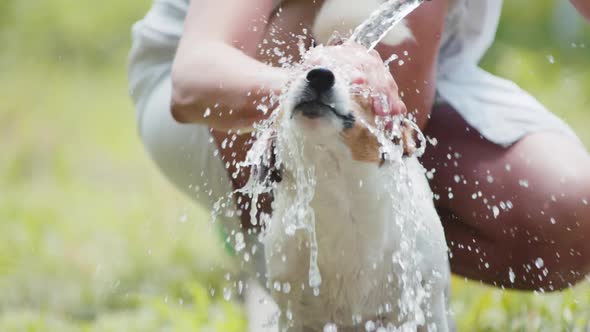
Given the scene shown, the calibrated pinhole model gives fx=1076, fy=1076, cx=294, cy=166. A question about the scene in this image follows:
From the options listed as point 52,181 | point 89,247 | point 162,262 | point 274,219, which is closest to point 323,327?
point 274,219

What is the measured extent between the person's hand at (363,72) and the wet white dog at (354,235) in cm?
1

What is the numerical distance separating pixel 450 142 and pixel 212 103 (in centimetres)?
72

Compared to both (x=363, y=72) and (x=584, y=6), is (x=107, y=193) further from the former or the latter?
(x=363, y=72)

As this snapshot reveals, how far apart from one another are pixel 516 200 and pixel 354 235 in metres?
0.67

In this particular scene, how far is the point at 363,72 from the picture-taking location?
1612mm

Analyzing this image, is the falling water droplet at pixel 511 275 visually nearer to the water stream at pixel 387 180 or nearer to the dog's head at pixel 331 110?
the water stream at pixel 387 180

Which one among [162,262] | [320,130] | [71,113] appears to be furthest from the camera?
[71,113]

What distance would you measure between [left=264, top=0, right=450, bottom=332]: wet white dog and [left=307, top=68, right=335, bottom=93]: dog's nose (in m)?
0.06

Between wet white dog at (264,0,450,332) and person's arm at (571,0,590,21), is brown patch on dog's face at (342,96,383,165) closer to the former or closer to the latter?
wet white dog at (264,0,450,332)

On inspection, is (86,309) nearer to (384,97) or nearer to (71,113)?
(384,97)

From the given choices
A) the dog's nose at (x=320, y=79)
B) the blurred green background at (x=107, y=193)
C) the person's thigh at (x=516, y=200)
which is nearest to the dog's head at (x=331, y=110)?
the dog's nose at (x=320, y=79)

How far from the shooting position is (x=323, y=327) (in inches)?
76.7

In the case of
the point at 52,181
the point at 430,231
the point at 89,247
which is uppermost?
the point at 430,231

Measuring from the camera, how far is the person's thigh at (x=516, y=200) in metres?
2.32
